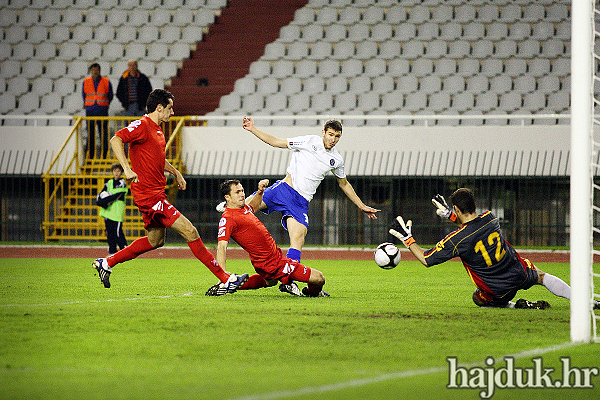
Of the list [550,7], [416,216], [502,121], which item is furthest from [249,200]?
[550,7]

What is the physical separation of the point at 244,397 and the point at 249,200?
5.30m

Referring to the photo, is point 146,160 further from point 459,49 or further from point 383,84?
point 459,49

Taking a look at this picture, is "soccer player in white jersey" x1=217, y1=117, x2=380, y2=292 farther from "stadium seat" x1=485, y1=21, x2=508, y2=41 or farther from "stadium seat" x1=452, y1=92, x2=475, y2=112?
"stadium seat" x1=485, y1=21, x2=508, y2=41

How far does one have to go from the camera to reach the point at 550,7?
2247 centimetres

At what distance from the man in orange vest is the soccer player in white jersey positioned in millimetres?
11484

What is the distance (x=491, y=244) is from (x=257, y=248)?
2.29 m

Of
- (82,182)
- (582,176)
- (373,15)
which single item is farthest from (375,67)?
(582,176)

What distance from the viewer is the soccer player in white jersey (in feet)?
29.3

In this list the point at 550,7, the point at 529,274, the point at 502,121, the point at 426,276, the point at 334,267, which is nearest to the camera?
the point at 529,274

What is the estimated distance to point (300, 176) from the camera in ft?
30.1

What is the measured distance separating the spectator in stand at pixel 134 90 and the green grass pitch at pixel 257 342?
11071 millimetres

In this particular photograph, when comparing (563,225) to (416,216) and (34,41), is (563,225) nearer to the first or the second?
(416,216)

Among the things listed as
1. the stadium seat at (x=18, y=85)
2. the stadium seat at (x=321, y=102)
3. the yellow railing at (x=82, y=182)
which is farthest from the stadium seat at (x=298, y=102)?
the stadium seat at (x=18, y=85)

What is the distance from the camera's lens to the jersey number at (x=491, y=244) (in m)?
7.10
